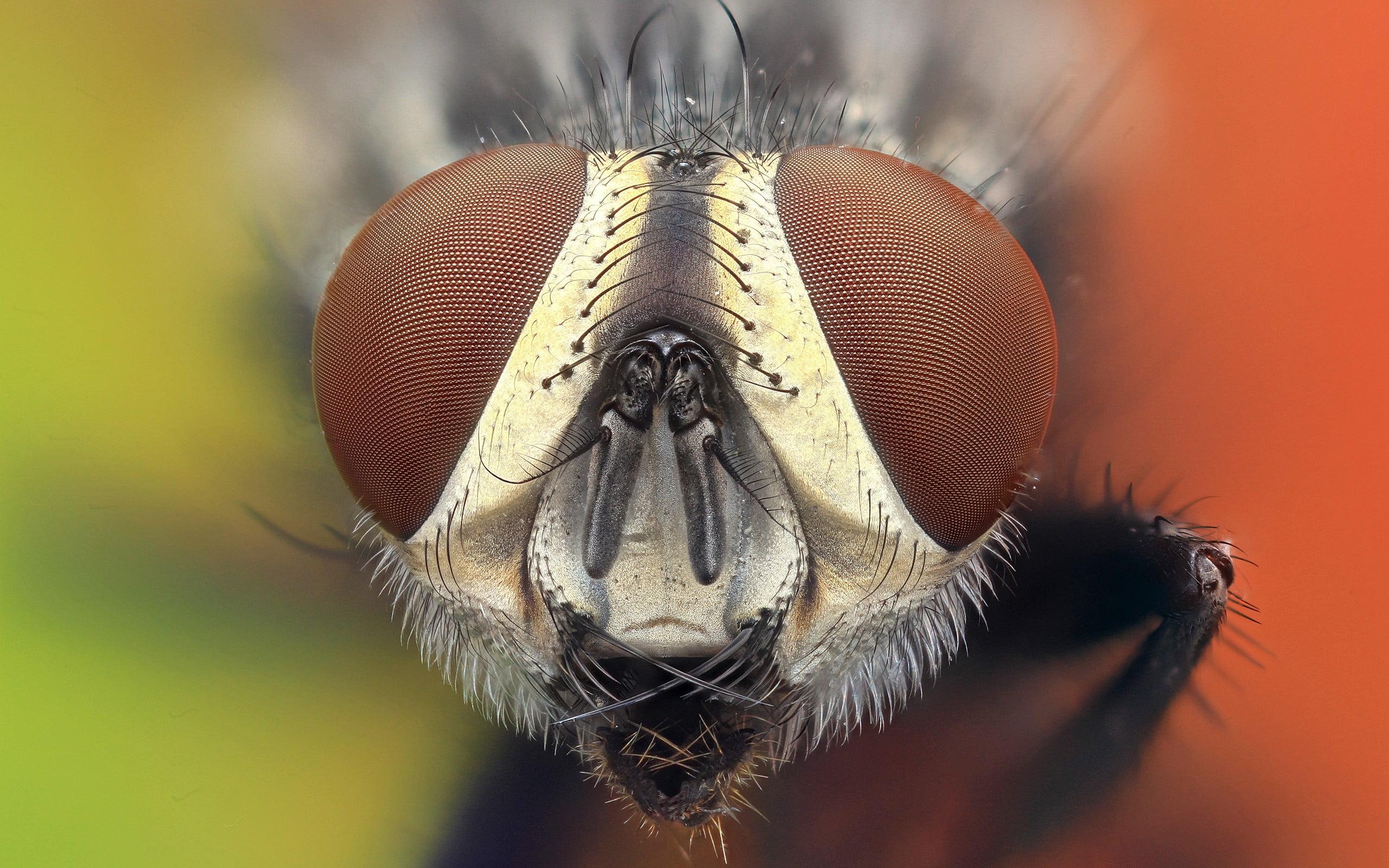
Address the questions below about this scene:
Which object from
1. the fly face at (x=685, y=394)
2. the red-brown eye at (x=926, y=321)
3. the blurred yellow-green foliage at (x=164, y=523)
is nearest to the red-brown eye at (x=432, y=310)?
the fly face at (x=685, y=394)

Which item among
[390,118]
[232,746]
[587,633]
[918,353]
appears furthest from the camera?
[232,746]

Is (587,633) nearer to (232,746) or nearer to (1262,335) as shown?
(232,746)

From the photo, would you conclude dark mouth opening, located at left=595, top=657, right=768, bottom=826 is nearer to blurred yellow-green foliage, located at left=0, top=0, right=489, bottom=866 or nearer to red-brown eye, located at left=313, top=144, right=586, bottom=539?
red-brown eye, located at left=313, top=144, right=586, bottom=539

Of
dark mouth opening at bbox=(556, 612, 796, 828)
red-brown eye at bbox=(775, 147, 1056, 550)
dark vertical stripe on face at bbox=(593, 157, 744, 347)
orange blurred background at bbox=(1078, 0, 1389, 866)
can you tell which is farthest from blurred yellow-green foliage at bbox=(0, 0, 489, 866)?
orange blurred background at bbox=(1078, 0, 1389, 866)

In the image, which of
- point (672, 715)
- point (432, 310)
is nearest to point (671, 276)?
point (432, 310)

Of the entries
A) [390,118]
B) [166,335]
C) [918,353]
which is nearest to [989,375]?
[918,353]

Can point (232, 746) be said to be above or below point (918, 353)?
below
